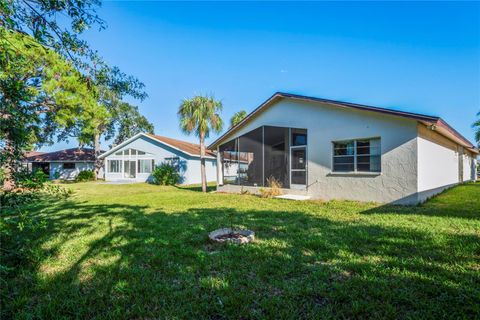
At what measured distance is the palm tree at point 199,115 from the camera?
15559 mm

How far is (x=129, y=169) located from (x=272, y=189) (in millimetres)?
19078

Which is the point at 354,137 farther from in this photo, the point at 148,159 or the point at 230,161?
the point at 148,159

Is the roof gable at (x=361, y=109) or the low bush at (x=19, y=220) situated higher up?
the roof gable at (x=361, y=109)

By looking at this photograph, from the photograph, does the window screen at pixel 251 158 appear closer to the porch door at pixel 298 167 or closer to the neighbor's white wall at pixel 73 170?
the porch door at pixel 298 167

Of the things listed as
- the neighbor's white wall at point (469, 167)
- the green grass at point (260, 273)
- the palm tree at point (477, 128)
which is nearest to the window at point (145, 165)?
the green grass at point (260, 273)

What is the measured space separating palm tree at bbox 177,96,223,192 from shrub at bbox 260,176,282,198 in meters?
6.08

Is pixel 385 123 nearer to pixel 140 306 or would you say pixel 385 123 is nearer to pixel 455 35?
pixel 455 35

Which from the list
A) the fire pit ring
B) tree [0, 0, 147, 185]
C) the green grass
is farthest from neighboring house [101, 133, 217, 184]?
tree [0, 0, 147, 185]

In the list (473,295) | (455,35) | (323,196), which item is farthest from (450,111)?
(473,295)

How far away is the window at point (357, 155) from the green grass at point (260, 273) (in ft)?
12.2

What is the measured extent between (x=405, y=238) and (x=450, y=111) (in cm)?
1834

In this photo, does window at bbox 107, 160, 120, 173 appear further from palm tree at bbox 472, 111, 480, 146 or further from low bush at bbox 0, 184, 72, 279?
palm tree at bbox 472, 111, 480, 146

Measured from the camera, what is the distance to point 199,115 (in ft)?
50.8

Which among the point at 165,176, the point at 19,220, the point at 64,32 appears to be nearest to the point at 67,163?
the point at 165,176
